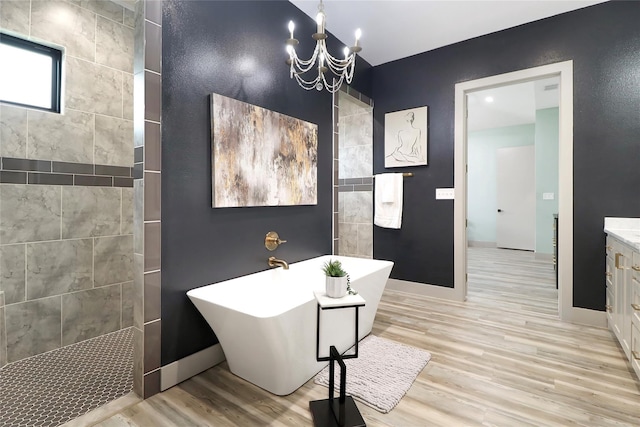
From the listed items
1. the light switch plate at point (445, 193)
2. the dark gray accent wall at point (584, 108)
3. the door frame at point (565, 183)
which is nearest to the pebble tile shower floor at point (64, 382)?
the dark gray accent wall at point (584, 108)

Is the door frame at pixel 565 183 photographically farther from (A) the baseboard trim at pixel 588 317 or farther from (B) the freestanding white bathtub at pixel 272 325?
(B) the freestanding white bathtub at pixel 272 325

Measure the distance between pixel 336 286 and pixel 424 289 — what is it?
2316 millimetres

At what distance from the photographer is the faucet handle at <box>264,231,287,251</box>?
2.42 meters

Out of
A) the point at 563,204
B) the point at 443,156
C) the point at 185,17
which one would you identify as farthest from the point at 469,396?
the point at 185,17

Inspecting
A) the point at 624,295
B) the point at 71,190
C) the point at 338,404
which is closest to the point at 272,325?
the point at 338,404

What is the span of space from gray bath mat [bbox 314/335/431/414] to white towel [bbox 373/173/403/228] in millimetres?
1596

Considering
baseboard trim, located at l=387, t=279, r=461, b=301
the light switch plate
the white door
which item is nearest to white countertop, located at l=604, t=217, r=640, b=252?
the light switch plate

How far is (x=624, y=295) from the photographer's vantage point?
2.04 m

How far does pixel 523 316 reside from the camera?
290 centimetres

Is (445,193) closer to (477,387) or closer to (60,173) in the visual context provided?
(477,387)

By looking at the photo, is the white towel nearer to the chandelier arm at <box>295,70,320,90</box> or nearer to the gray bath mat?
the chandelier arm at <box>295,70,320,90</box>

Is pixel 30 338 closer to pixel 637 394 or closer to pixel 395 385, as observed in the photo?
pixel 395 385

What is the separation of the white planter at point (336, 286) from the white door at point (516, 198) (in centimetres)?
655

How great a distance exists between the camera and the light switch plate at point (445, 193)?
3340 millimetres
